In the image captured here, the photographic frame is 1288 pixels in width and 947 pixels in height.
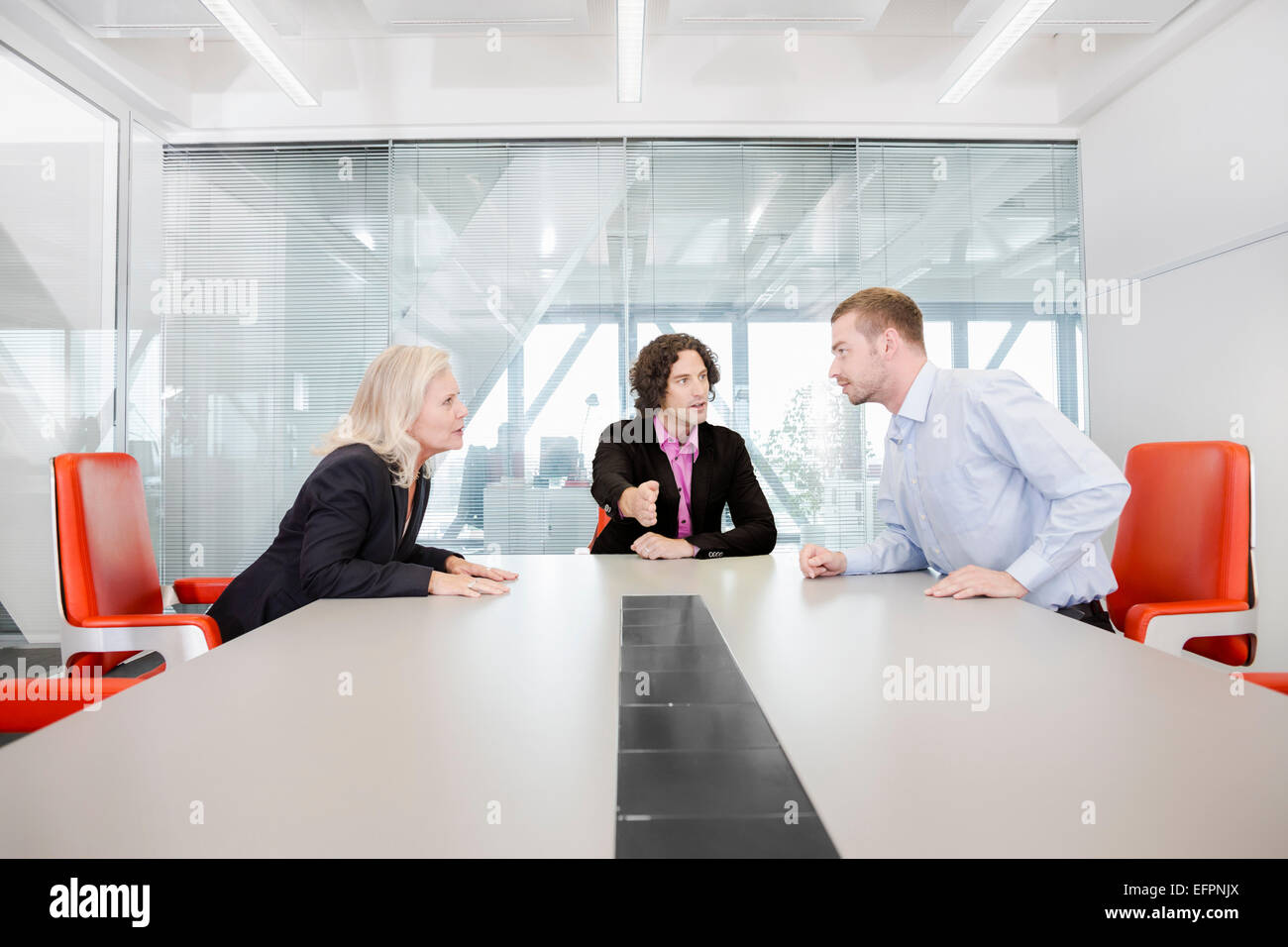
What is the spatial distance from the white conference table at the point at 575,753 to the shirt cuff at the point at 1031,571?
0.40m

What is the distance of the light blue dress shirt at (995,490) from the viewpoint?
162cm

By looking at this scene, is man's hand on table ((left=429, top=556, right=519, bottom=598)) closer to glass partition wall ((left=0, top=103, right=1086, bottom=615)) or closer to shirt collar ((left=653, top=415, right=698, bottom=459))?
shirt collar ((left=653, top=415, right=698, bottom=459))

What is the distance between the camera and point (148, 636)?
6.10 feet

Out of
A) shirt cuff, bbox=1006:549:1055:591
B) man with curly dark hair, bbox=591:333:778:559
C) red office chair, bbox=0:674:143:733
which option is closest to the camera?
red office chair, bbox=0:674:143:733

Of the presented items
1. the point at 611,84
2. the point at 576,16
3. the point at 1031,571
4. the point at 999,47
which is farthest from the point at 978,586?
the point at 611,84

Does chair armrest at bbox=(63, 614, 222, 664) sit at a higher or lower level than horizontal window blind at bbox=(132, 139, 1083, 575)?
lower

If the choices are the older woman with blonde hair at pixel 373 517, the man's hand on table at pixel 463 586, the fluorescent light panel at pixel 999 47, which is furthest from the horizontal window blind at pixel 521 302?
the man's hand on table at pixel 463 586

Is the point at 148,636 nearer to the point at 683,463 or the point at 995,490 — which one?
the point at 683,463

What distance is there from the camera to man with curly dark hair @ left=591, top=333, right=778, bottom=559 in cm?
271

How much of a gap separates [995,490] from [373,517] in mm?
1583

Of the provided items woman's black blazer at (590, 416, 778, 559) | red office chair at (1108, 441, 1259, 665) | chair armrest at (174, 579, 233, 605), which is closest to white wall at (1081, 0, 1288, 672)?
red office chair at (1108, 441, 1259, 665)

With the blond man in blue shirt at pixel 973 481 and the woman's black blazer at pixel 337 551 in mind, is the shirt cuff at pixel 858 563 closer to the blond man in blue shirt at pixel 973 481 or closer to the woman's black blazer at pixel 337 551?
the blond man in blue shirt at pixel 973 481

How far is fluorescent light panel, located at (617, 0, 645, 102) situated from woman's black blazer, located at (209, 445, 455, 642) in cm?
229
